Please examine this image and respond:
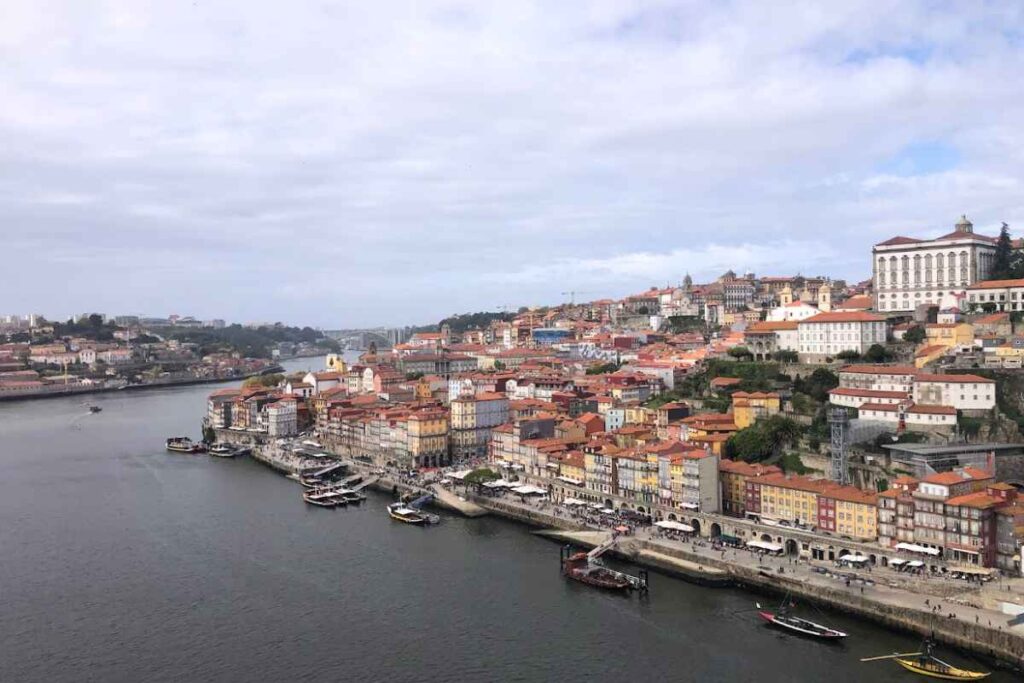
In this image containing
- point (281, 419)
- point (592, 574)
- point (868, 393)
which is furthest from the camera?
point (281, 419)

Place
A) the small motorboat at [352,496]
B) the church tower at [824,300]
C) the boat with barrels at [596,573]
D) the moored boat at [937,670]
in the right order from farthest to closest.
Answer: the church tower at [824,300]
the small motorboat at [352,496]
the boat with barrels at [596,573]
the moored boat at [937,670]

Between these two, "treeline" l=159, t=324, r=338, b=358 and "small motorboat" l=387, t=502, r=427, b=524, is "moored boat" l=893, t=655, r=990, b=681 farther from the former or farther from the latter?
"treeline" l=159, t=324, r=338, b=358

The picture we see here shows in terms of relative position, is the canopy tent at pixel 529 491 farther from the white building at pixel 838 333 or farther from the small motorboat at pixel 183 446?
the small motorboat at pixel 183 446

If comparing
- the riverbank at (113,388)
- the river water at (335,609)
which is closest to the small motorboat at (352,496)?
the river water at (335,609)

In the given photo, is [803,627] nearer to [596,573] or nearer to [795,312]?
[596,573]

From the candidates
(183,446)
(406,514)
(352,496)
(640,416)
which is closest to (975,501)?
(640,416)

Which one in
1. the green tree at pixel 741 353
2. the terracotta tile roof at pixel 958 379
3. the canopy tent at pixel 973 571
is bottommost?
the canopy tent at pixel 973 571

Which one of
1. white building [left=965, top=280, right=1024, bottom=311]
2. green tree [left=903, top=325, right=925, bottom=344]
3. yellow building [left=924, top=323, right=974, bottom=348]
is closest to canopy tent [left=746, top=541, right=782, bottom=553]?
Result: yellow building [left=924, top=323, right=974, bottom=348]
